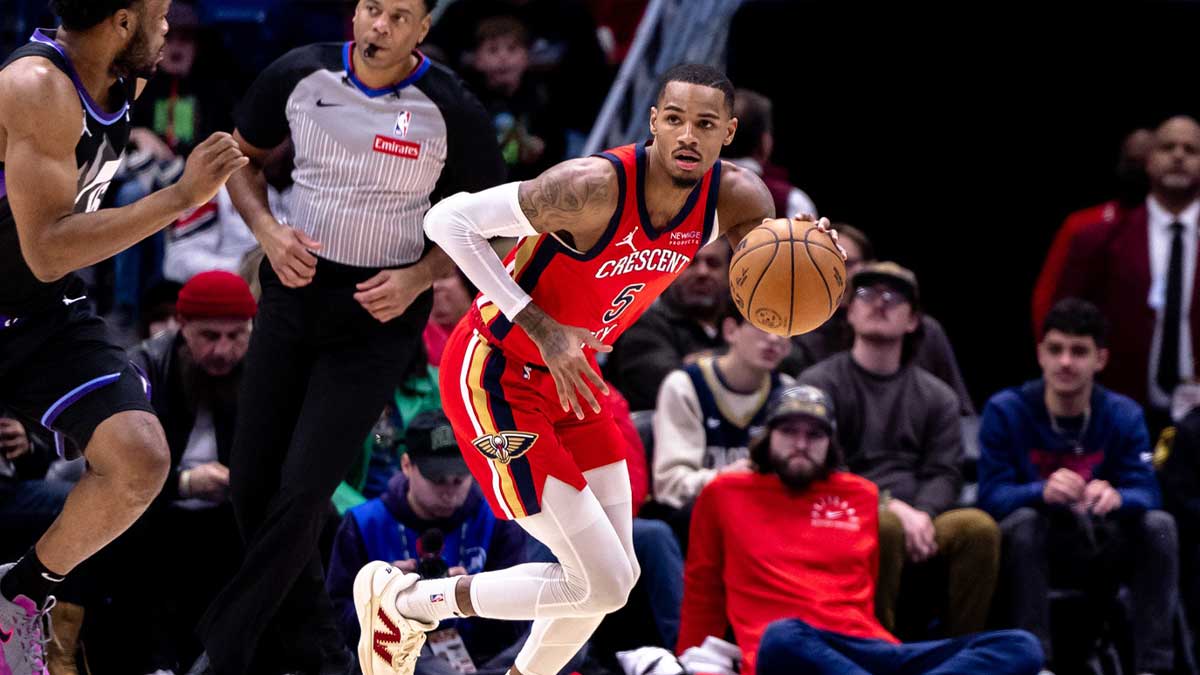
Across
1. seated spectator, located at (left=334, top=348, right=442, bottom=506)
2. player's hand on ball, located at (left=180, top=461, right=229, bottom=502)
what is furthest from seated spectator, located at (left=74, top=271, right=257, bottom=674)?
seated spectator, located at (left=334, top=348, right=442, bottom=506)

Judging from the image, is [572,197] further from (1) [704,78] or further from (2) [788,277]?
(2) [788,277]

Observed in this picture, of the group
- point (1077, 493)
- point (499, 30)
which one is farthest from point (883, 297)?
point (499, 30)

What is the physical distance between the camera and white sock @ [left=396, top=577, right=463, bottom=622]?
18.3 feet

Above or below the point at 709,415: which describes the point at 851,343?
above

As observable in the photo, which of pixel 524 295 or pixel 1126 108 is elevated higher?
pixel 1126 108

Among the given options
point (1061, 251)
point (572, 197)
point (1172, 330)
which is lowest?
point (1172, 330)

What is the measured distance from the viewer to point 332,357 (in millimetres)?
5828

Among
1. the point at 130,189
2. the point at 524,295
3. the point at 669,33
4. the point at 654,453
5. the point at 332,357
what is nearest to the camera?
the point at 524,295

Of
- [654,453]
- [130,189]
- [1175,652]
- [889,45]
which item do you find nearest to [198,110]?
Result: [130,189]

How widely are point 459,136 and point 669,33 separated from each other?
3888 mm

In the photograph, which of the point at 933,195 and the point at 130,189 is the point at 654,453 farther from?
the point at 933,195

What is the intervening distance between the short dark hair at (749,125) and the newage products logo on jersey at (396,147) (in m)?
3.07

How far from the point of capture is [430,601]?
5.64 m

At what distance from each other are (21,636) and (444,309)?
9.82ft
